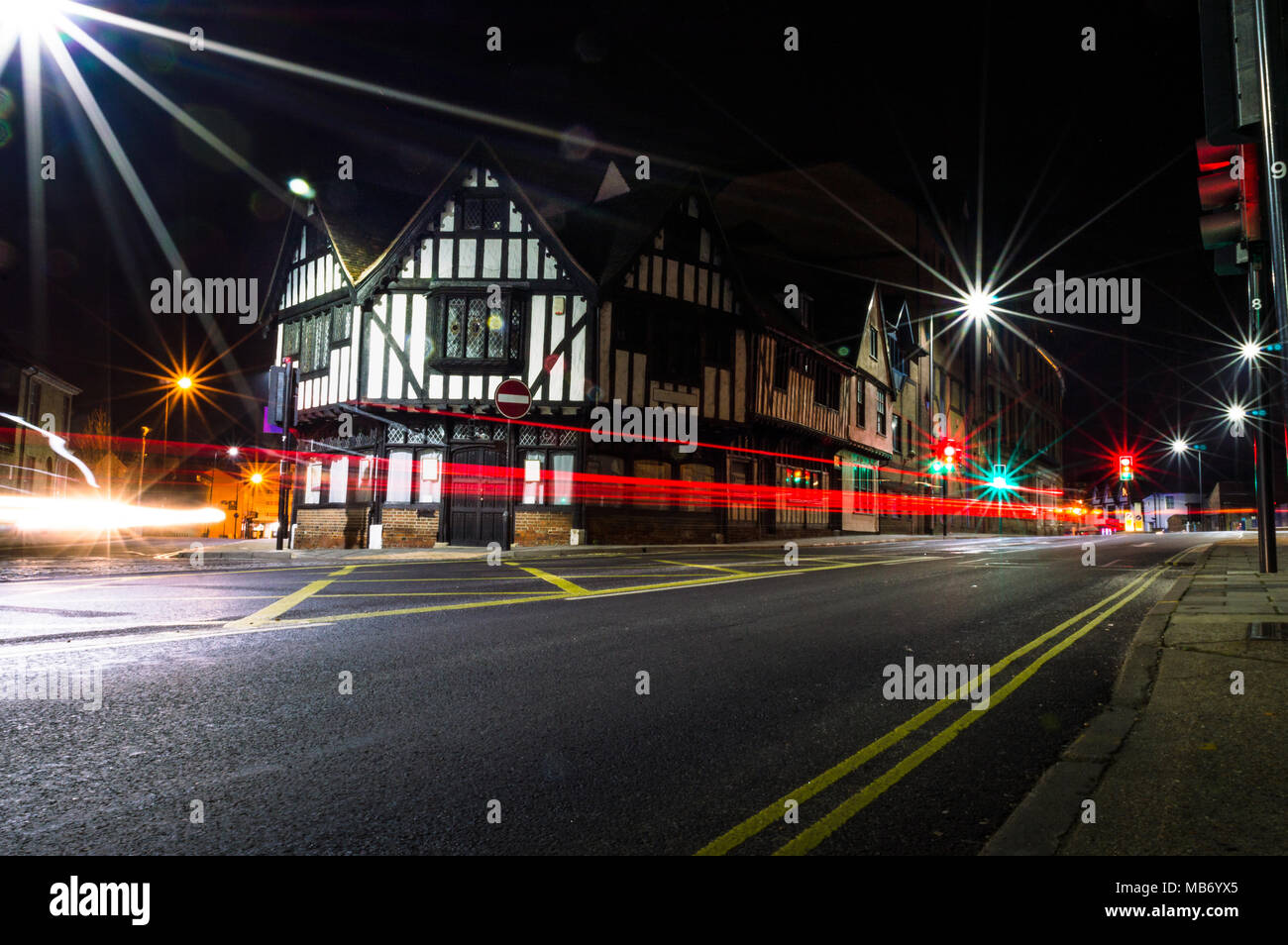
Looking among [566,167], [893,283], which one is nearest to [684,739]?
[566,167]

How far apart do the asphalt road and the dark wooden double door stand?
15042 mm

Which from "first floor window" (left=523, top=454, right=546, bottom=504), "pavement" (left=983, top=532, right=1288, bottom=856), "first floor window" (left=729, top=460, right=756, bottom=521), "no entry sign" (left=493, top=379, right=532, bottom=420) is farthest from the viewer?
"first floor window" (left=729, top=460, right=756, bottom=521)

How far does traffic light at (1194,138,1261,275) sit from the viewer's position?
4.78 m

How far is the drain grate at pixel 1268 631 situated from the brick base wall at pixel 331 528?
22.9 meters

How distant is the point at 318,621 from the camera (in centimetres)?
692

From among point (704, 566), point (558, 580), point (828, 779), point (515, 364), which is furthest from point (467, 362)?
point (828, 779)

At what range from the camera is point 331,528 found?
2577 centimetres

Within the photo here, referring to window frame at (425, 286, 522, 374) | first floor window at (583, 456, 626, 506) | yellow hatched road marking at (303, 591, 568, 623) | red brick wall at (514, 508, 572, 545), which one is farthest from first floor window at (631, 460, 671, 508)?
yellow hatched road marking at (303, 591, 568, 623)

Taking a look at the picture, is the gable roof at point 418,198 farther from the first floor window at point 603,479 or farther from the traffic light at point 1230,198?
the traffic light at point 1230,198

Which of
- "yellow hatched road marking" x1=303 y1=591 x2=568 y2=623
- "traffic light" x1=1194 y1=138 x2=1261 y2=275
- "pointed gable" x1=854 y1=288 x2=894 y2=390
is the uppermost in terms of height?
"pointed gable" x1=854 y1=288 x2=894 y2=390

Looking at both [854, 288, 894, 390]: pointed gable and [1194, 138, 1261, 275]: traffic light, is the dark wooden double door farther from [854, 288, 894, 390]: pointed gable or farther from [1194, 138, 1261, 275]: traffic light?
[1194, 138, 1261, 275]: traffic light
